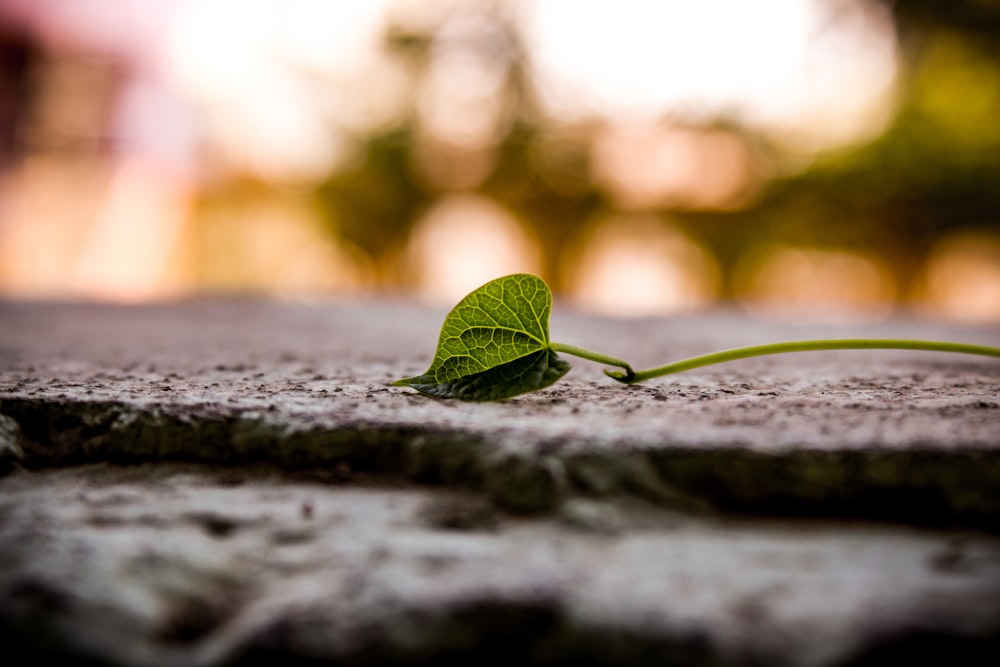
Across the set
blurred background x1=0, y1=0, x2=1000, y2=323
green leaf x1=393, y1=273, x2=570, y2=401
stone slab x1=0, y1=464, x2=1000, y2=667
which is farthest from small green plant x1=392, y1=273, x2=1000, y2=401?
blurred background x1=0, y1=0, x2=1000, y2=323

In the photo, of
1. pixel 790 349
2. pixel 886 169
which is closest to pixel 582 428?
pixel 790 349

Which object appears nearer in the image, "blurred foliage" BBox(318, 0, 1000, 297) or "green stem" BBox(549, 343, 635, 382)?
"green stem" BBox(549, 343, 635, 382)

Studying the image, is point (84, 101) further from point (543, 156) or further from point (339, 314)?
point (339, 314)

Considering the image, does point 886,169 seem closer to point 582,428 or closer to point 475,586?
point 582,428

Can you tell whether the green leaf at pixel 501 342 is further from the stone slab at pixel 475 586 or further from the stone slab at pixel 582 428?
the stone slab at pixel 475 586

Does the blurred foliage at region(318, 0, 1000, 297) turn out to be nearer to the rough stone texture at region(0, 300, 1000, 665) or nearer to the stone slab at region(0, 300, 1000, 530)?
the stone slab at region(0, 300, 1000, 530)
